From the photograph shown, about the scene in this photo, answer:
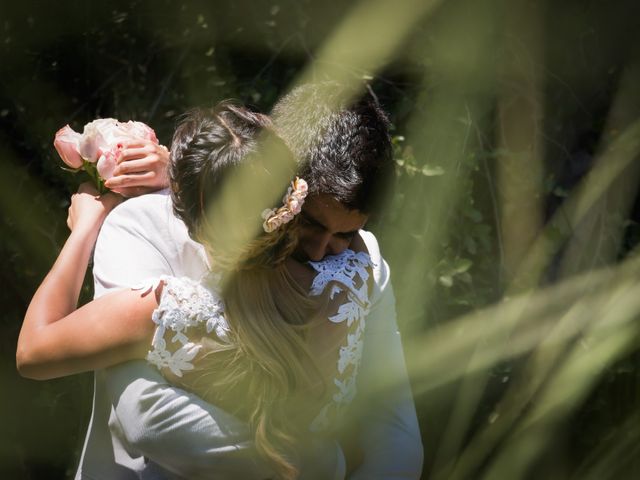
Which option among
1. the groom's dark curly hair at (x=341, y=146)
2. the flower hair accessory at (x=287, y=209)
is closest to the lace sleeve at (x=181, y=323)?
the flower hair accessory at (x=287, y=209)

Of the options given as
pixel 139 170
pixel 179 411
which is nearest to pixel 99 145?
pixel 139 170

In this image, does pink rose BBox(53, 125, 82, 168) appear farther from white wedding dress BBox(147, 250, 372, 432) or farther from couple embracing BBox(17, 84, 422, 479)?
white wedding dress BBox(147, 250, 372, 432)

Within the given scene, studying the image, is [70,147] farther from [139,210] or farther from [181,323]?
[181,323]

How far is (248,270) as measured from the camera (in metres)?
1.56

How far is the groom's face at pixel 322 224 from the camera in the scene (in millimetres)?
1644

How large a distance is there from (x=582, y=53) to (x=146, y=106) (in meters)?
1.38

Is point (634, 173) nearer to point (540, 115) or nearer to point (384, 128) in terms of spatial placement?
point (540, 115)

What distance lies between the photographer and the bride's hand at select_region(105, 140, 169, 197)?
68.3 inches

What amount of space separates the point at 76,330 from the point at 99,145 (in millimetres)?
433

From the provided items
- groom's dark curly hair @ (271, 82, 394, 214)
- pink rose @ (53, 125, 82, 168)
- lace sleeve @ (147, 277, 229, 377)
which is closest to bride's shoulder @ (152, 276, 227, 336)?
lace sleeve @ (147, 277, 229, 377)

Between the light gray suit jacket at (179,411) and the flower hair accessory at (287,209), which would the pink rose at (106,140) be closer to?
the light gray suit jacket at (179,411)

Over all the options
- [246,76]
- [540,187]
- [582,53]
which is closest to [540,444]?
[540,187]

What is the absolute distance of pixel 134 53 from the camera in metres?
2.72

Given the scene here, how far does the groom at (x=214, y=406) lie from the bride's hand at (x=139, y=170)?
0.16 feet
